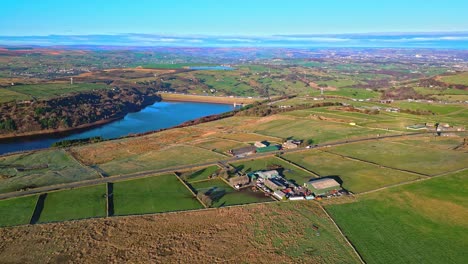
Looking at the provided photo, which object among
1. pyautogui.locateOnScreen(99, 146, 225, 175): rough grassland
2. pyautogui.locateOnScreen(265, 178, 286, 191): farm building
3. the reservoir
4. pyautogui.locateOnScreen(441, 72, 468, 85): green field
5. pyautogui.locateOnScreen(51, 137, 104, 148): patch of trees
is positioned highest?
pyautogui.locateOnScreen(441, 72, 468, 85): green field

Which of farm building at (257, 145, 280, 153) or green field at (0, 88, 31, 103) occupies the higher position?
green field at (0, 88, 31, 103)

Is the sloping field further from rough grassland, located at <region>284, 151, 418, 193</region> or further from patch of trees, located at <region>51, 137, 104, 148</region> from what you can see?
rough grassland, located at <region>284, 151, 418, 193</region>

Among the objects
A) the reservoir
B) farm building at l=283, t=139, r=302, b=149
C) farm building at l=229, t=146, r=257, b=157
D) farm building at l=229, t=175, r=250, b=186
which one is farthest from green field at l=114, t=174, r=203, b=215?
the reservoir

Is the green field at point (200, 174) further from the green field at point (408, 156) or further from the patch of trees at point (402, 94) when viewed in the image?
the patch of trees at point (402, 94)

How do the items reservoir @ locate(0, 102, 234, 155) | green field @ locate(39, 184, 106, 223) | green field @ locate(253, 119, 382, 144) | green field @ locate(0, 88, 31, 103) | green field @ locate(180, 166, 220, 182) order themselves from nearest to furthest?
green field @ locate(39, 184, 106, 223) → green field @ locate(180, 166, 220, 182) → green field @ locate(253, 119, 382, 144) → reservoir @ locate(0, 102, 234, 155) → green field @ locate(0, 88, 31, 103)

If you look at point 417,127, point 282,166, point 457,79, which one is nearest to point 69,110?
point 282,166

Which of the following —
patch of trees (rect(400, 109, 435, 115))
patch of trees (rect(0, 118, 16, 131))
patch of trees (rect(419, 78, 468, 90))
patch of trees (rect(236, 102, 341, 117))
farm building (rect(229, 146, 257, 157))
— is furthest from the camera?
patch of trees (rect(419, 78, 468, 90))

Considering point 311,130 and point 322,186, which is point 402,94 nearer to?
point 311,130

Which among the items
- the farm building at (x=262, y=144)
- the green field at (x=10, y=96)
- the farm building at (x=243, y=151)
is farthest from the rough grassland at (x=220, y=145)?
the green field at (x=10, y=96)
